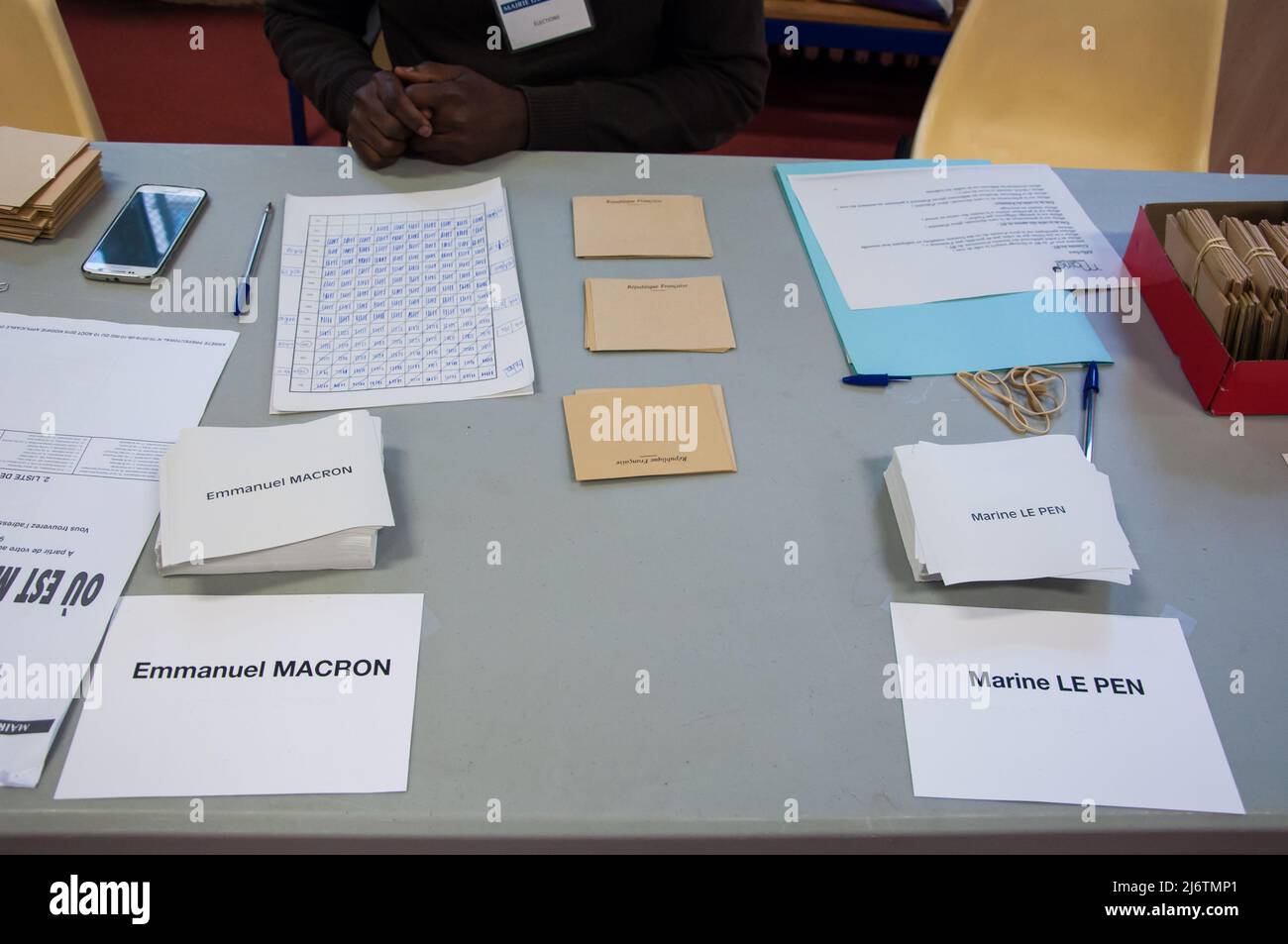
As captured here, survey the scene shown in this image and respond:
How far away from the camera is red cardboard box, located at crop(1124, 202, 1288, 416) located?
0.82 metres

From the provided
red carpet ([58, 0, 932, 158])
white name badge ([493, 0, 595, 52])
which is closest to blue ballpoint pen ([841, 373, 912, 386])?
white name badge ([493, 0, 595, 52])

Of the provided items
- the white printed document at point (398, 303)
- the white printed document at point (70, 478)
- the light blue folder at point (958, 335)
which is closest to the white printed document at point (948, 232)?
the light blue folder at point (958, 335)

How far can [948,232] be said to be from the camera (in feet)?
3.34

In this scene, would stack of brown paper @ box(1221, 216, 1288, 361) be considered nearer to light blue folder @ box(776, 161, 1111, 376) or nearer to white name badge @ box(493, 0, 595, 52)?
light blue folder @ box(776, 161, 1111, 376)

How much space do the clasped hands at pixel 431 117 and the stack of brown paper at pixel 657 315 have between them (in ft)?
0.89

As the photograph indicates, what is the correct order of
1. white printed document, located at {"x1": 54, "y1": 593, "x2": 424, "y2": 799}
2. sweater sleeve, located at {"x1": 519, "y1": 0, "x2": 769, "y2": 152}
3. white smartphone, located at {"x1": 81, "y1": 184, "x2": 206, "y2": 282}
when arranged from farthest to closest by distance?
sweater sleeve, located at {"x1": 519, "y1": 0, "x2": 769, "y2": 152} → white smartphone, located at {"x1": 81, "y1": 184, "x2": 206, "y2": 282} → white printed document, located at {"x1": 54, "y1": 593, "x2": 424, "y2": 799}

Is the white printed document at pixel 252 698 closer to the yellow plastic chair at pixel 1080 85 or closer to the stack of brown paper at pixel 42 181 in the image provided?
the stack of brown paper at pixel 42 181

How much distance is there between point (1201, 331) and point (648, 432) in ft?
1.76

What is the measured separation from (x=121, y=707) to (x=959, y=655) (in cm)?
57

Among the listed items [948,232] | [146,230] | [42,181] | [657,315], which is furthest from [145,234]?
[948,232]

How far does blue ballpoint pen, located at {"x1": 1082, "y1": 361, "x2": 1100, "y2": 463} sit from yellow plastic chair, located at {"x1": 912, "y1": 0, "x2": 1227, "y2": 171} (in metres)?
0.72
